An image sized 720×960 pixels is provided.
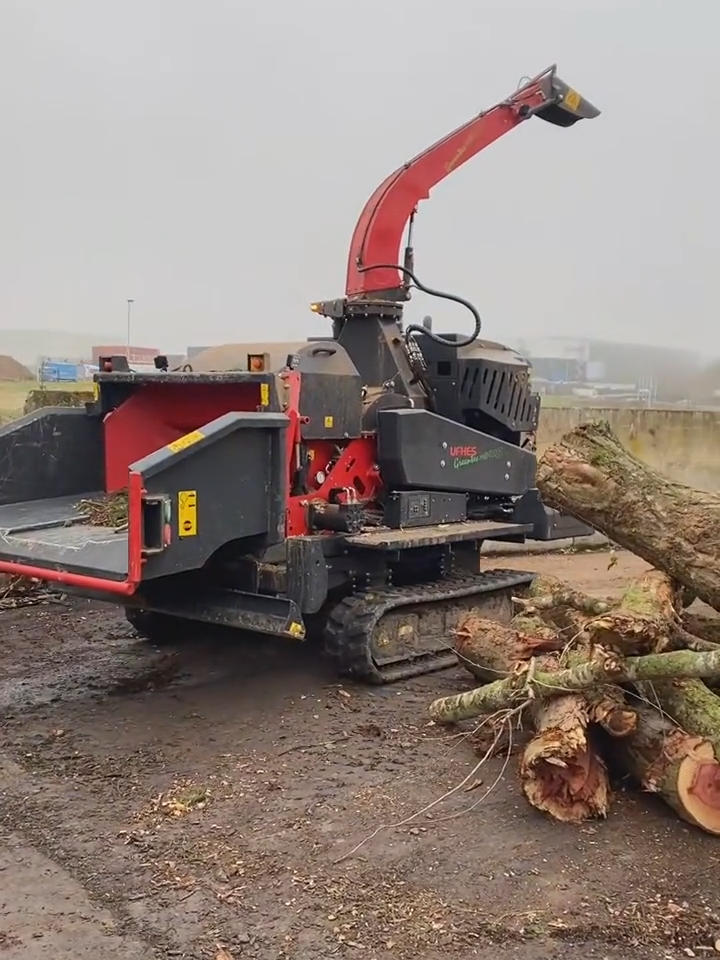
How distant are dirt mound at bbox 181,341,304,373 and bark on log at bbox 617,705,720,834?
10.0 feet

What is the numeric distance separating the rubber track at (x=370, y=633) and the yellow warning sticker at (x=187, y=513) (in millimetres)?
1272

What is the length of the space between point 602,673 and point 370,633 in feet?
6.48

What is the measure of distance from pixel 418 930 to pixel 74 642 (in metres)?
4.27

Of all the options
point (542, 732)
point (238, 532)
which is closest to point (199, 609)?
point (238, 532)

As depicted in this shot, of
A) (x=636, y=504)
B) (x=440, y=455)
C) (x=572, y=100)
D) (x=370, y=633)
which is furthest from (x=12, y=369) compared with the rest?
(x=636, y=504)

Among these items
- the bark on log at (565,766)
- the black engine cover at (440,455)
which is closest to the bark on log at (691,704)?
the bark on log at (565,766)

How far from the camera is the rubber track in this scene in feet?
19.7

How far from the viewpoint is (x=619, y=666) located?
427 centimetres

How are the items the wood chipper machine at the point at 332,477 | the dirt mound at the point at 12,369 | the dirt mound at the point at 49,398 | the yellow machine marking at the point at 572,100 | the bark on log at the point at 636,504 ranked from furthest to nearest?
the dirt mound at the point at 12,369
the dirt mound at the point at 49,398
the yellow machine marking at the point at 572,100
the wood chipper machine at the point at 332,477
the bark on log at the point at 636,504

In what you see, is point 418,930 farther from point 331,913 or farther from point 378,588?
point 378,588

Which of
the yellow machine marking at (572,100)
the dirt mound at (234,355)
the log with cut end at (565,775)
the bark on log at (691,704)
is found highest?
the yellow machine marking at (572,100)

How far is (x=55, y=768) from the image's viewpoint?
4.92 metres

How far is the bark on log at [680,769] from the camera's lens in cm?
414

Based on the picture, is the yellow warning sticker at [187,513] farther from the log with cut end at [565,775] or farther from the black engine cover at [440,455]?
the log with cut end at [565,775]
